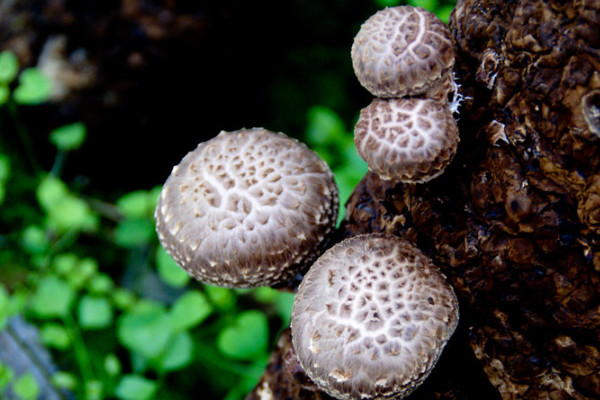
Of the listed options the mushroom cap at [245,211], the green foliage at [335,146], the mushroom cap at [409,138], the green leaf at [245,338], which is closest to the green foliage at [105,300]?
the green leaf at [245,338]

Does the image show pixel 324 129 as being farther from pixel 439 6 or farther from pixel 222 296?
pixel 222 296

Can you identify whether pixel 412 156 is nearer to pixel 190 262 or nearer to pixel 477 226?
pixel 477 226

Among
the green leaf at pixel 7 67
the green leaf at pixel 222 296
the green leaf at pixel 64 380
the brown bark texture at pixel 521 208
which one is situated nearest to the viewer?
the brown bark texture at pixel 521 208

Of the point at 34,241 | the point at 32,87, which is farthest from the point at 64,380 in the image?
the point at 32,87

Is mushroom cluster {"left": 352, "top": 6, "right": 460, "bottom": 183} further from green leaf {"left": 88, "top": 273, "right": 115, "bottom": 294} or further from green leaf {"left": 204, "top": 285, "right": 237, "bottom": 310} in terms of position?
green leaf {"left": 88, "top": 273, "right": 115, "bottom": 294}

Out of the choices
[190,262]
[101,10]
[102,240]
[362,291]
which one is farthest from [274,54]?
[362,291]

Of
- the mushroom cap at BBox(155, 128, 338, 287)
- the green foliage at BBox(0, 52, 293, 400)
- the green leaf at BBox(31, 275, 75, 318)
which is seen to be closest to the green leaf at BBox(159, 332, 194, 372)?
the green foliage at BBox(0, 52, 293, 400)

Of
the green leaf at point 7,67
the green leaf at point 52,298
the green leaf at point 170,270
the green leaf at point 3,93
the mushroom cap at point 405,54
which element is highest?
the mushroom cap at point 405,54

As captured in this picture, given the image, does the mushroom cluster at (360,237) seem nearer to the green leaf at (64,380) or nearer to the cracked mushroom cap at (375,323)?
the cracked mushroom cap at (375,323)
